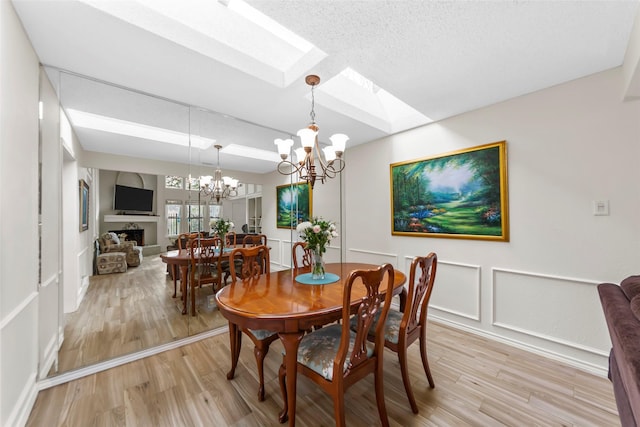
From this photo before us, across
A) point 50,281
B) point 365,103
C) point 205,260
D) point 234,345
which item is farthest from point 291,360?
point 365,103

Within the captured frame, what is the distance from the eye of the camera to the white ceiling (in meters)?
1.49

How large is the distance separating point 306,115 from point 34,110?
222cm

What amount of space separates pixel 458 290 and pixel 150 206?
3.51 metres

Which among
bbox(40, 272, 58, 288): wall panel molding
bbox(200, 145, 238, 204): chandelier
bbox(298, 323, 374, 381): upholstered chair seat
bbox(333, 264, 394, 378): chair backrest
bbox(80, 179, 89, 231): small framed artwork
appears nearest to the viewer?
bbox(333, 264, 394, 378): chair backrest

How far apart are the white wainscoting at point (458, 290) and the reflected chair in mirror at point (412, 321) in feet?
4.04

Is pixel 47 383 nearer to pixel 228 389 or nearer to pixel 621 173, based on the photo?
pixel 228 389

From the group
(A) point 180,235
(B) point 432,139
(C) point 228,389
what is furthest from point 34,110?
(B) point 432,139

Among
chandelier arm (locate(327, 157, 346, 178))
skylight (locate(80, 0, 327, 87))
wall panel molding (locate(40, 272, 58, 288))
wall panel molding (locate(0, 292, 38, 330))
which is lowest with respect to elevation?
wall panel molding (locate(0, 292, 38, 330))

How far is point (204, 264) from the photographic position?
280 cm

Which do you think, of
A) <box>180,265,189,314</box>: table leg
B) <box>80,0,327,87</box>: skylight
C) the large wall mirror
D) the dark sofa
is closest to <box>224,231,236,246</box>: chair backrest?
the large wall mirror

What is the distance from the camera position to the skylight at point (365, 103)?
9.04 feet

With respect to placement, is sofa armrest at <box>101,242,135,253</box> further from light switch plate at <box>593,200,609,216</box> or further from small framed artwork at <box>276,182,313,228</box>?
light switch plate at <box>593,200,609,216</box>

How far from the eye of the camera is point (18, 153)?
1.51 m

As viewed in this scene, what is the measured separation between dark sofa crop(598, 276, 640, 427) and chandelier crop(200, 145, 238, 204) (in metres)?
3.11
